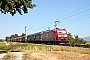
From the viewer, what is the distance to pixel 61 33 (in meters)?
51.5

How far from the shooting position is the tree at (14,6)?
23.2 meters

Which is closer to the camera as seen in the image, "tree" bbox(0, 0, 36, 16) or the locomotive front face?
"tree" bbox(0, 0, 36, 16)

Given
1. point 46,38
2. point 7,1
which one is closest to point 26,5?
point 7,1

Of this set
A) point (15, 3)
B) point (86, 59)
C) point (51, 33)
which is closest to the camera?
point (86, 59)

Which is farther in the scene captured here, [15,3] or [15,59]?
[15,3]

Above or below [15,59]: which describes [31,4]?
above

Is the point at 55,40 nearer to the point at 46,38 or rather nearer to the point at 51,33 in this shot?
the point at 51,33

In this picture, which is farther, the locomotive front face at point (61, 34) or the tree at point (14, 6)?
the locomotive front face at point (61, 34)

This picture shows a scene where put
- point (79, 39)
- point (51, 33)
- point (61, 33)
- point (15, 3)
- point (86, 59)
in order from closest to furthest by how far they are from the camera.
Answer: point (86, 59)
point (15, 3)
point (61, 33)
point (51, 33)
point (79, 39)

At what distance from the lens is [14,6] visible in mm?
23969

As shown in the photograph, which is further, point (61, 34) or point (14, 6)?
point (61, 34)

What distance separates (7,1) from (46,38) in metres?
37.8

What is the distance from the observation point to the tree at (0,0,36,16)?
23203 mm

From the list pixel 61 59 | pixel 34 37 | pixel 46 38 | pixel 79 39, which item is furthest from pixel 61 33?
pixel 79 39
